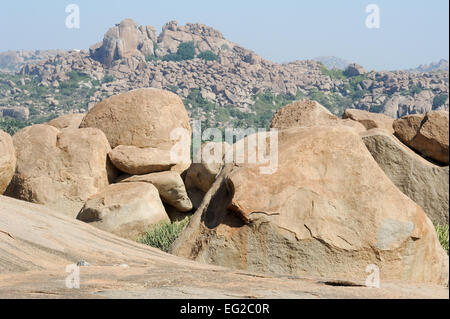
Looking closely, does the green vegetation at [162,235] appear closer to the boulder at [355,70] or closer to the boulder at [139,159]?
the boulder at [139,159]

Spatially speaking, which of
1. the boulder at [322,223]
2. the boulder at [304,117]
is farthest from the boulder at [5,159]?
the boulder at [304,117]

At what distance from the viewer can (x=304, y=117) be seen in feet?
33.9

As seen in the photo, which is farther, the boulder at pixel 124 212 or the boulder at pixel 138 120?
the boulder at pixel 138 120

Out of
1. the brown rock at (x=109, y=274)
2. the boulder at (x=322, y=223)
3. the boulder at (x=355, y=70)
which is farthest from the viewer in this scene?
the boulder at (x=355, y=70)

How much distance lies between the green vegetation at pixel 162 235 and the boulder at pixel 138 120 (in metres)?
2.18

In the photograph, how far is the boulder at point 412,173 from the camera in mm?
9422

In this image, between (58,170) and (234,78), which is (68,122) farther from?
(234,78)

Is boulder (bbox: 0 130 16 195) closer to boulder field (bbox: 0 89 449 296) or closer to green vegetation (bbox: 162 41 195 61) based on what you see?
boulder field (bbox: 0 89 449 296)

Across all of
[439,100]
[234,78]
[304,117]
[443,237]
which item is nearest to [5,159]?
[304,117]

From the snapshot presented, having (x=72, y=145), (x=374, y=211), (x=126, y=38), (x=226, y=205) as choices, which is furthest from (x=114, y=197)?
(x=126, y=38)

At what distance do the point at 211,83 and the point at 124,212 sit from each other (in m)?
110

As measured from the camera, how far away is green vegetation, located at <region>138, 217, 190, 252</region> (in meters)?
8.91

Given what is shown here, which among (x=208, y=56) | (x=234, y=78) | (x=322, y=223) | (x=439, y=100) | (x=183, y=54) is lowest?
(x=439, y=100)
